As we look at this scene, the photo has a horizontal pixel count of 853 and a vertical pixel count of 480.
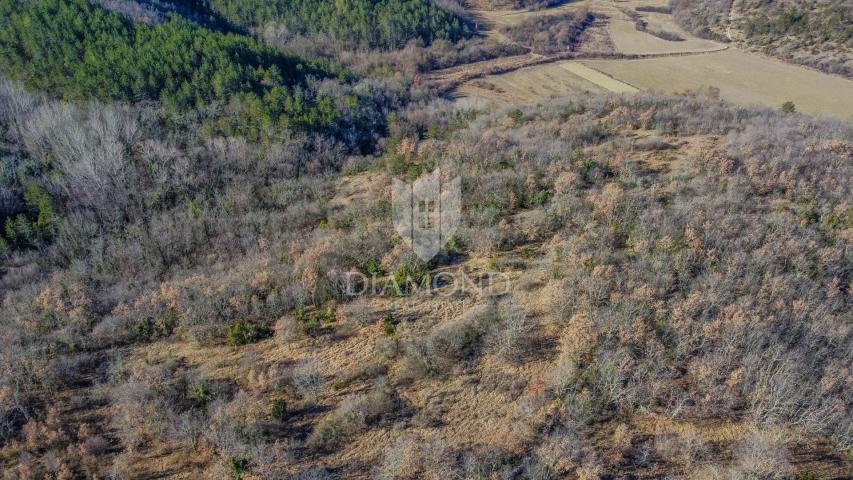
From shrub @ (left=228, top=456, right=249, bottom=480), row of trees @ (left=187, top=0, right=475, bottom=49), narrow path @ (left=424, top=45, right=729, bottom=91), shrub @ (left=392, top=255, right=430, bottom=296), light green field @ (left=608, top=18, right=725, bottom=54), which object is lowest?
shrub @ (left=228, top=456, right=249, bottom=480)

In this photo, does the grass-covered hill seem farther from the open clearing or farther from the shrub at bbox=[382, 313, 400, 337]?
the shrub at bbox=[382, 313, 400, 337]

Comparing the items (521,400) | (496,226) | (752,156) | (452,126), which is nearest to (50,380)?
(521,400)

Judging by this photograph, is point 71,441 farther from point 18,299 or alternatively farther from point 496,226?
point 496,226

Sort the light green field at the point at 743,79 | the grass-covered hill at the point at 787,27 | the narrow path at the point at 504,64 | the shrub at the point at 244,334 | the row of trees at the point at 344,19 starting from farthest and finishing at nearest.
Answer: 1. the row of trees at the point at 344,19
2. the narrow path at the point at 504,64
3. the grass-covered hill at the point at 787,27
4. the light green field at the point at 743,79
5. the shrub at the point at 244,334

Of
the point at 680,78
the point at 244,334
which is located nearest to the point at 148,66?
the point at 244,334

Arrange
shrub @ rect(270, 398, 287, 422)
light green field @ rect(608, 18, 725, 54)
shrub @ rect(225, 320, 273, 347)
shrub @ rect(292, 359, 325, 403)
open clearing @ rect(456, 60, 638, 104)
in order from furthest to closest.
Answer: light green field @ rect(608, 18, 725, 54)
open clearing @ rect(456, 60, 638, 104)
shrub @ rect(225, 320, 273, 347)
shrub @ rect(292, 359, 325, 403)
shrub @ rect(270, 398, 287, 422)

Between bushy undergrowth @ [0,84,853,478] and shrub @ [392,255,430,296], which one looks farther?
shrub @ [392,255,430,296]

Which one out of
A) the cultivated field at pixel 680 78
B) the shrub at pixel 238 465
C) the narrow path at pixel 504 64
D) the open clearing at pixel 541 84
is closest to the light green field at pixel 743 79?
the cultivated field at pixel 680 78

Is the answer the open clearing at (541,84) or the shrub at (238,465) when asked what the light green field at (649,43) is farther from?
the shrub at (238,465)

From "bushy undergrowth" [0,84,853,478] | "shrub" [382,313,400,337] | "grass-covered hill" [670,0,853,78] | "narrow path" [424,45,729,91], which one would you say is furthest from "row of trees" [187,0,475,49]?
"shrub" [382,313,400,337]

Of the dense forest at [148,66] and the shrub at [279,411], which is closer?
the shrub at [279,411]

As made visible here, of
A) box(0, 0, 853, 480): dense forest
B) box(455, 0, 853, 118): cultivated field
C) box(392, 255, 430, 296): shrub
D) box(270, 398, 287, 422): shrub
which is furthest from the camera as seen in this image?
box(455, 0, 853, 118): cultivated field
